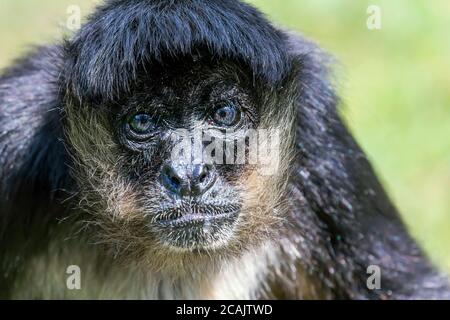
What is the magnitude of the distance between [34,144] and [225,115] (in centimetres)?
145

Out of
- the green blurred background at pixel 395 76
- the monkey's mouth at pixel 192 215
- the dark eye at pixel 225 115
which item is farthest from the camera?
the green blurred background at pixel 395 76

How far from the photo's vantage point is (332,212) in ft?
26.3

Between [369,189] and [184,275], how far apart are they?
1.59 m

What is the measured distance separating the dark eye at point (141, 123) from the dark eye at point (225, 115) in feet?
1.46

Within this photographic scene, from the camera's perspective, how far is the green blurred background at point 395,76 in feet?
36.1

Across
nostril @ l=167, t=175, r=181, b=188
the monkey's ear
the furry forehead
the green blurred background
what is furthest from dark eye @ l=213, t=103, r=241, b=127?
the green blurred background

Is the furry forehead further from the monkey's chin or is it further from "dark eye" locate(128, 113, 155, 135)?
the monkey's chin

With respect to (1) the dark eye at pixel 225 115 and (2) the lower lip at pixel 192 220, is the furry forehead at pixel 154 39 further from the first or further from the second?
(2) the lower lip at pixel 192 220

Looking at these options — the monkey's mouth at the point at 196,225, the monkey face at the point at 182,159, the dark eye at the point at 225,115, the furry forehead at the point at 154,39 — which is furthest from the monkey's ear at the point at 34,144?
the dark eye at the point at 225,115

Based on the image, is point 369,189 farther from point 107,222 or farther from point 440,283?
point 107,222

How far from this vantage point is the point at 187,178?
→ 22.3 feet

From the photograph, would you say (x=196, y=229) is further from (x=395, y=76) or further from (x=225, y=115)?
(x=395, y=76)

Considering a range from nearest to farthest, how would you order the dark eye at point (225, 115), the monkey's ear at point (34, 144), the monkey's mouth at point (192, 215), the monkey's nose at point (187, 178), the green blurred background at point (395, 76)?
1. the monkey's nose at point (187, 178)
2. the monkey's mouth at point (192, 215)
3. the dark eye at point (225, 115)
4. the monkey's ear at point (34, 144)
5. the green blurred background at point (395, 76)
